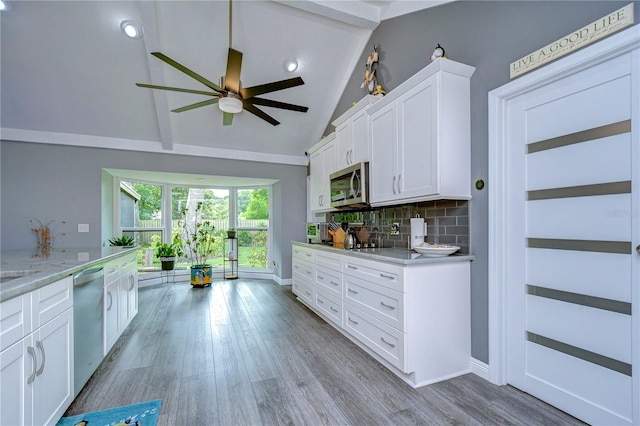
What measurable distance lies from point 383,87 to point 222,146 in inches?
112

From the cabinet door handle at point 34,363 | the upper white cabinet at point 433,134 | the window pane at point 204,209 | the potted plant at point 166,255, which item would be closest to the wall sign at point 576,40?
the upper white cabinet at point 433,134

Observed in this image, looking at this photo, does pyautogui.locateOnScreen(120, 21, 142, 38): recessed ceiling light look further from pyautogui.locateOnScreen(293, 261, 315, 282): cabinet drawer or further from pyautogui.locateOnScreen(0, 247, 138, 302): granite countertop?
pyautogui.locateOnScreen(293, 261, 315, 282): cabinet drawer

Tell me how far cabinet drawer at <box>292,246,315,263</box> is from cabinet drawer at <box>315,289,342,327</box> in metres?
0.45

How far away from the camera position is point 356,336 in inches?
103

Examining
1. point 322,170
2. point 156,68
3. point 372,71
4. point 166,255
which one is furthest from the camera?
point 166,255

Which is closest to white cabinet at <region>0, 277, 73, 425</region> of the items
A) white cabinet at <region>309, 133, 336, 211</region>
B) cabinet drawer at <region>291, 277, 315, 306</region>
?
cabinet drawer at <region>291, 277, 315, 306</region>

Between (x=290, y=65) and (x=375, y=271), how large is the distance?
299 cm

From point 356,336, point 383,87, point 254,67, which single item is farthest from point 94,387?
point 383,87

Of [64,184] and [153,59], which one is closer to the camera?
[153,59]

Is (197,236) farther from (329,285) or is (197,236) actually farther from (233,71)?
(233,71)

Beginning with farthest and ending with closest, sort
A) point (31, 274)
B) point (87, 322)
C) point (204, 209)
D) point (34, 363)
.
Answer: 1. point (204, 209)
2. point (87, 322)
3. point (31, 274)
4. point (34, 363)

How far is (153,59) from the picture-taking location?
323 cm

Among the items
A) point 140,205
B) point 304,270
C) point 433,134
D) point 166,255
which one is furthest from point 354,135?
point 140,205

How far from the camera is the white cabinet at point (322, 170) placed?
3.91 metres
